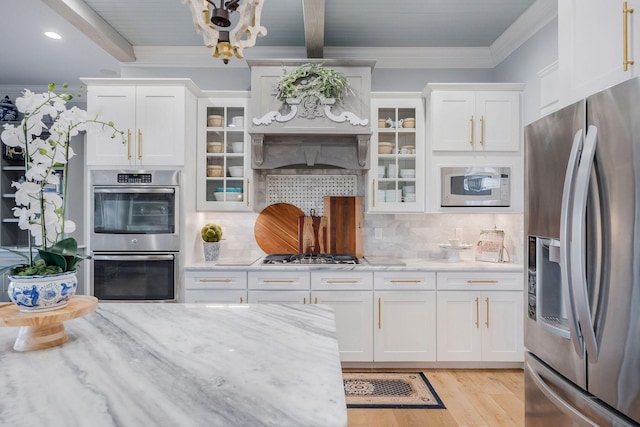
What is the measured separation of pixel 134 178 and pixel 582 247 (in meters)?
2.97

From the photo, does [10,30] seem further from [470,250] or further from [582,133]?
[470,250]

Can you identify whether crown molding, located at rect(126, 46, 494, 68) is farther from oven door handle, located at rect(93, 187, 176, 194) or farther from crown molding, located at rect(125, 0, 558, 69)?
oven door handle, located at rect(93, 187, 176, 194)

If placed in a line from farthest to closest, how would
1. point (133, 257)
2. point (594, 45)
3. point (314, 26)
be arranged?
point (133, 257) → point (314, 26) → point (594, 45)

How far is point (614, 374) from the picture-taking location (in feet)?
3.94

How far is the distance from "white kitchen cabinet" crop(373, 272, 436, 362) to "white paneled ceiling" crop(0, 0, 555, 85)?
2026mm

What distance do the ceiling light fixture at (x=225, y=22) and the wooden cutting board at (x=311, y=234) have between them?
2132 mm

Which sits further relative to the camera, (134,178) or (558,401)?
(134,178)

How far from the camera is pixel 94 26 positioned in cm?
294

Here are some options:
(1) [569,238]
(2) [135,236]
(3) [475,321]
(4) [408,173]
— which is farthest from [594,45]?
(2) [135,236]

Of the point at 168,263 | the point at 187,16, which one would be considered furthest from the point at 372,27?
the point at 168,263

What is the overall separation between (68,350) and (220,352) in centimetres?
44

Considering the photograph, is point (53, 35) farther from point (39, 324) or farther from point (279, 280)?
point (39, 324)

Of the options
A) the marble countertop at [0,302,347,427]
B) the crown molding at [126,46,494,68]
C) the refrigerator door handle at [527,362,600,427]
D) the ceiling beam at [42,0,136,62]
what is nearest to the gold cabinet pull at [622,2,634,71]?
the refrigerator door handle at [527,362,600,427]

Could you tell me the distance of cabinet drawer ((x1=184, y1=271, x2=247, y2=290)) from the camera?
3.07m
